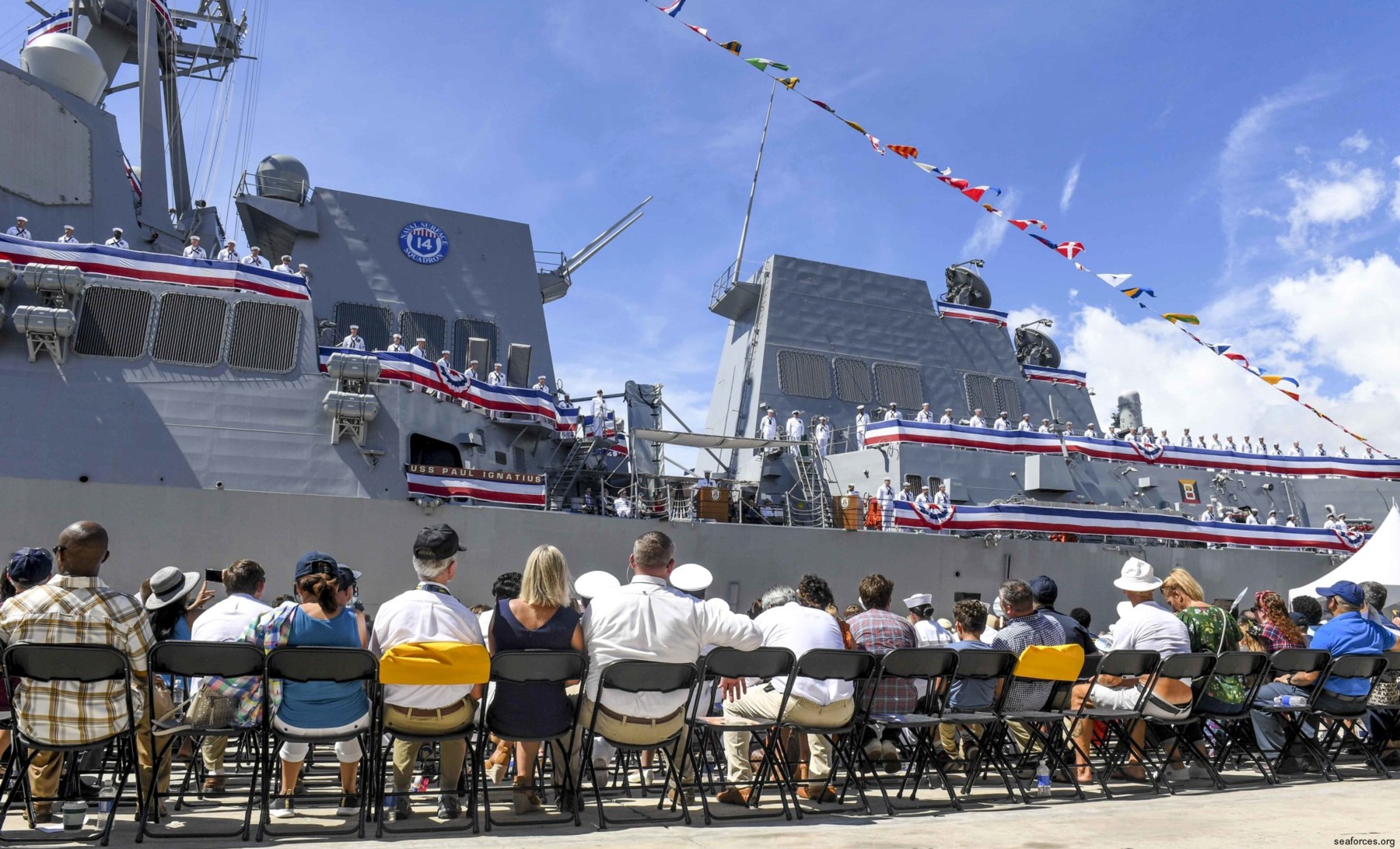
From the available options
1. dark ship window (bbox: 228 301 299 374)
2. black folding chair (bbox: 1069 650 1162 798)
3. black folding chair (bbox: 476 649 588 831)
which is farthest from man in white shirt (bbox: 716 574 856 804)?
dark ship window (bbox: 228 301 299 374)

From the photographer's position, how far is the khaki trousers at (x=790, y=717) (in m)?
4.46

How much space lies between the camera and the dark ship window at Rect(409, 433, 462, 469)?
1266 cm

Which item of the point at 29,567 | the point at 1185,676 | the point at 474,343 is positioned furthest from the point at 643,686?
the point at 474,343

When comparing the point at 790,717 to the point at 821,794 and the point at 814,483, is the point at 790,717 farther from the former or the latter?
the point at 814,483

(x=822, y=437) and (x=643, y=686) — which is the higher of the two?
(x=822, y=437)

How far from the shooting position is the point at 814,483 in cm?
1575

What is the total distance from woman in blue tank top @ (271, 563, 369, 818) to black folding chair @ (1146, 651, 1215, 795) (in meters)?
4.07

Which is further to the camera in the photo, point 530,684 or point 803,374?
point 803,374

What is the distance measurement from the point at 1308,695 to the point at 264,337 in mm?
11188

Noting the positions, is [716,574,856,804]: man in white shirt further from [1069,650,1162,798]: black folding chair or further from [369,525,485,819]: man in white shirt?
[1069,650,1162,798]: black folding chair

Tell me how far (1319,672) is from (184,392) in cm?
1136

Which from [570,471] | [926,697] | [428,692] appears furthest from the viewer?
[570,471]

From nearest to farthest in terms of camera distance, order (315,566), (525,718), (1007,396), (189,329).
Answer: (525,718) → (315,566) → (189,329) → (1007,396)

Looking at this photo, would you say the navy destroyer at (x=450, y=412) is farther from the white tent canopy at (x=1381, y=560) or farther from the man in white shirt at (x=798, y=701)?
the man in white shirt at (x=798, y=701)
